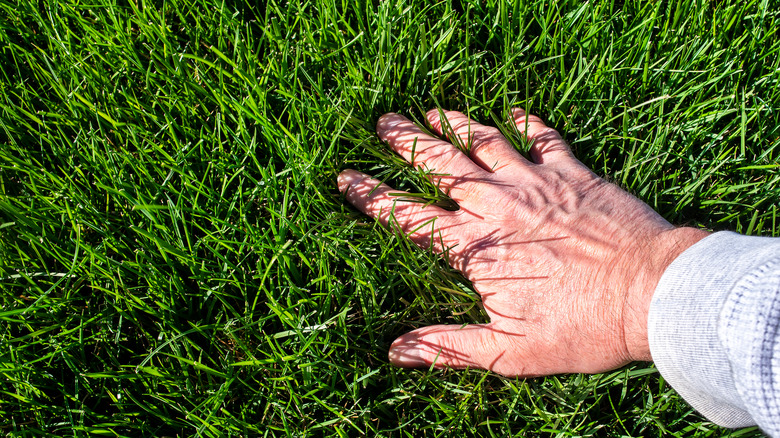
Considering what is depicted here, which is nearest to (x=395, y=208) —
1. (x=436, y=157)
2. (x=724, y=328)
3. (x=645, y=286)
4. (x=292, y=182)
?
(x=436, y=157)

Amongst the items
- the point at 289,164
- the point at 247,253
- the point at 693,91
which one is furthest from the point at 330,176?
the point at 693,91

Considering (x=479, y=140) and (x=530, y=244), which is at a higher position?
(x=479, y=140)

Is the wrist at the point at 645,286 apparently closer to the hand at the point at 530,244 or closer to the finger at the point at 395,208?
the hand at the point at 530,244

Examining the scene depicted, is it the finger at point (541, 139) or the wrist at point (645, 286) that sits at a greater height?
the finger at point (541, 139)

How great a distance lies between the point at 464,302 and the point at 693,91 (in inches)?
44.5

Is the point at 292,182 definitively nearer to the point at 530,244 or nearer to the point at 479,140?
the point at 479,140

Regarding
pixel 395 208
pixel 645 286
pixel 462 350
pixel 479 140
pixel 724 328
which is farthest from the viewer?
pixel 479 140

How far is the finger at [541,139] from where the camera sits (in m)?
1.80

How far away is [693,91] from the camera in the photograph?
71.2 inches

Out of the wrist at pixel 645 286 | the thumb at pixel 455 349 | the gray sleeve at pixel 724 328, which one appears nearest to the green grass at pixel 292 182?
the thumb at pixel 455 349

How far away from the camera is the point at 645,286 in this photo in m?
1.46

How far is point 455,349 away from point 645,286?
1.93 feet

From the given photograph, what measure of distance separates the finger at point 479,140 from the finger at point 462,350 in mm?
592

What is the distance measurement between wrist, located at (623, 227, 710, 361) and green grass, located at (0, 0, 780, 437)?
0.16 metres
